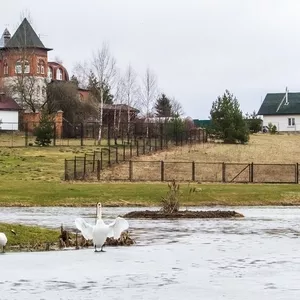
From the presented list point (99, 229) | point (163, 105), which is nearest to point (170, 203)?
point (99, 229)

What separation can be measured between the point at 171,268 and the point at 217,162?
154 ft

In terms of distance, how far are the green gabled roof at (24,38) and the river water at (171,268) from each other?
8994cm

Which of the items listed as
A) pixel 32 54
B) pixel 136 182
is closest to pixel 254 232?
pixel 136 182

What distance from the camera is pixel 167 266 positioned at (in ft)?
62.9

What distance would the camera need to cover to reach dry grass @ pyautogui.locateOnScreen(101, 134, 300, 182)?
2287 inches

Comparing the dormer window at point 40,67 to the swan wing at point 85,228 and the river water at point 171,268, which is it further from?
the swan wing at point 85,228

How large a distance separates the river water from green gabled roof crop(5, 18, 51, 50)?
295 ft

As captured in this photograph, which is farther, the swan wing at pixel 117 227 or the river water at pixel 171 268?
the swan wing at pixel 117 227

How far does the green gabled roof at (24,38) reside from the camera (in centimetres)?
11581

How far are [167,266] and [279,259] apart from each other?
2994 mm

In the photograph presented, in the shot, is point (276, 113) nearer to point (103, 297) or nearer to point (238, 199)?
Answer: point (238, 199)

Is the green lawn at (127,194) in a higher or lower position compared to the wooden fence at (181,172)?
lower

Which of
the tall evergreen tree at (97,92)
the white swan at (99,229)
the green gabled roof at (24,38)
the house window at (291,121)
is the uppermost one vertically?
the green gabled roof at (24,38)

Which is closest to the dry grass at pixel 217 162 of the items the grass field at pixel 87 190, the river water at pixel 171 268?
the grass field at pixel 87 190
